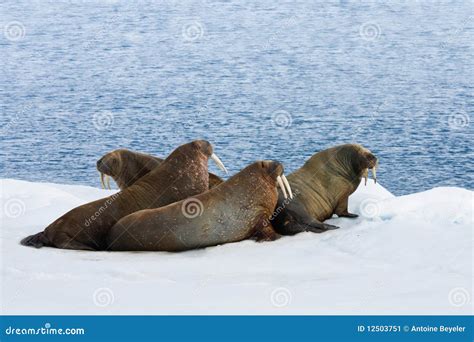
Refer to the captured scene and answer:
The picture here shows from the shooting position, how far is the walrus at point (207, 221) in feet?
28.6

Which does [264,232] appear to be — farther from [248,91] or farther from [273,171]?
[248,91]

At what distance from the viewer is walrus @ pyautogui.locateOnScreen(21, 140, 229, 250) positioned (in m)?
9.06

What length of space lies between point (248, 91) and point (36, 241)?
57.1 ft

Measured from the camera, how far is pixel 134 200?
927cm

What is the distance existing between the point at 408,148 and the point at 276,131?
10.1 ft

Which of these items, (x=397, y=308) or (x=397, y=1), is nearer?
(x=397, y=308)

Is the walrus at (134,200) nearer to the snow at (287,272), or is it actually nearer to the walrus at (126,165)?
the snow at (287,272)

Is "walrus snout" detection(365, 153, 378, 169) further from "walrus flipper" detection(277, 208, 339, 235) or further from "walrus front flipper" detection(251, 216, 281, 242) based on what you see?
"walrus front flipper" detection(251, 216, 281, 242)

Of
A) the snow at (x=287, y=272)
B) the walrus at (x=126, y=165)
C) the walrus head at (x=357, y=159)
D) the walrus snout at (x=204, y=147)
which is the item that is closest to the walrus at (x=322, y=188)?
the walrus head at (x=357, y=159)

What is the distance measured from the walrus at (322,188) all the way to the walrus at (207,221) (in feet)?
0.87

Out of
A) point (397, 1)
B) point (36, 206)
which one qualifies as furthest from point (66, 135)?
point (397, 1)

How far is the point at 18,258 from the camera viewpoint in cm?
832

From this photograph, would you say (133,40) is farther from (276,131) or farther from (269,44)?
(276,131)

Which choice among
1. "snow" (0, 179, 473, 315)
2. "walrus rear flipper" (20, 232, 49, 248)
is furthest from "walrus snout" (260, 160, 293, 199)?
"walrus rear flipper" (20, 232, 49, 248)
